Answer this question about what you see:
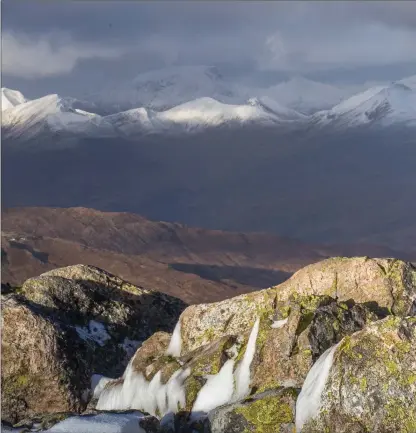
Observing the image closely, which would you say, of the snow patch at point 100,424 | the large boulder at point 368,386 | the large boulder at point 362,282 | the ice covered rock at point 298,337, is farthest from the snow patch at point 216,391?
the large boulder at point 362,282

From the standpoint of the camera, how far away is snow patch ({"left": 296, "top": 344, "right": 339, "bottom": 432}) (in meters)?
17.8

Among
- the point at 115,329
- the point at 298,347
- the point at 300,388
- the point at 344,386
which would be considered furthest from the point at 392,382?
the point at 115,329

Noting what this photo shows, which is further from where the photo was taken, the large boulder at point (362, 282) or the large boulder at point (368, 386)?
the large boulder at point (362, 282)

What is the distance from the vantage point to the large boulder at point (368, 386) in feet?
55.5

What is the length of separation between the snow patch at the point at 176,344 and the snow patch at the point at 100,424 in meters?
9.37

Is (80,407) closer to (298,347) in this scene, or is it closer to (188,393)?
(188,393)

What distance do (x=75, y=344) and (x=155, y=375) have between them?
5.78 meters

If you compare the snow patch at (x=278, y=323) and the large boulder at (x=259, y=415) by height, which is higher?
the snow patch at (x=278, y=323)

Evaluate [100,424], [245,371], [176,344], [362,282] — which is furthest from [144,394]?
[362,282]

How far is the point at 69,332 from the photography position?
1220 inches

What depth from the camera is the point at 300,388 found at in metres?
20.0

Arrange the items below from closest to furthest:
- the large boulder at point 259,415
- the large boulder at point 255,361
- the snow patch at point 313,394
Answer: the snow patch at point 313,394 → the large boulder at point 259,415 → the large boulder at point 255,361

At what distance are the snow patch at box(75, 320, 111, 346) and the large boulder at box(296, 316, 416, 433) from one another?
16.4 metres

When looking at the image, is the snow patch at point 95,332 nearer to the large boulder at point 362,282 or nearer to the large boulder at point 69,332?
the large boulder at point 69,332
